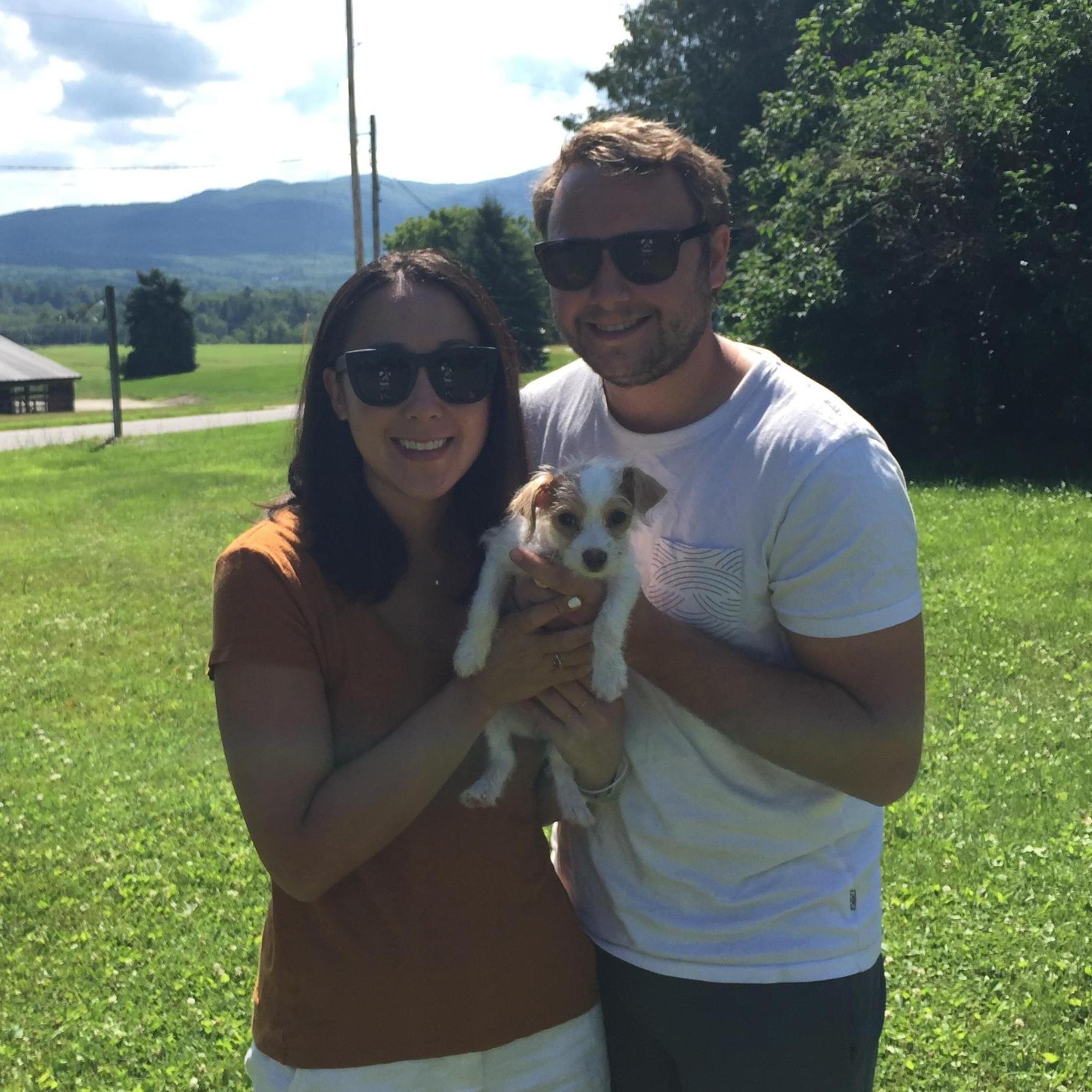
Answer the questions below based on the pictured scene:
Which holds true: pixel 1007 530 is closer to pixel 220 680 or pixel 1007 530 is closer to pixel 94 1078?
pixel 94 1078

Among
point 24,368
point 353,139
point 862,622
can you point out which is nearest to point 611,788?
point 862,622

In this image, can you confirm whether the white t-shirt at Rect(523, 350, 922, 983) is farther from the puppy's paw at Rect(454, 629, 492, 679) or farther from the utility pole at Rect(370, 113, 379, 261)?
the utility pole at Rect(370, 113, 379, 261)

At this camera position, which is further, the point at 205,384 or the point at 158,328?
the point at 158,328

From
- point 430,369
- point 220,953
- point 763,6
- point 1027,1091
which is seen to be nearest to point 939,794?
point 1027,1091

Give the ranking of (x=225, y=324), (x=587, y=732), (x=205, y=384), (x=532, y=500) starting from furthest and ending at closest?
(x=225, y=324)
(x=205, y=384)
(x=532, y=500)
(x=587, y=732)

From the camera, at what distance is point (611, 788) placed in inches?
98.3

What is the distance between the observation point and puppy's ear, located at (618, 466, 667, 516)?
2.53 meters

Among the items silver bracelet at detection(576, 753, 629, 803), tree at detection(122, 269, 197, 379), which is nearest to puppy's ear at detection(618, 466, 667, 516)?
silver bracelet at detection(576, 753, 629, 803)

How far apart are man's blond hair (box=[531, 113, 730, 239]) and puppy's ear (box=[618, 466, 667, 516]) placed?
0.69m

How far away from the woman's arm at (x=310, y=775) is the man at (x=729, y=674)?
1.88 ft

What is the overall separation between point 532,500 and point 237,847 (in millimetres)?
4736

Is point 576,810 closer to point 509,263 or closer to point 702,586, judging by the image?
point 702,586

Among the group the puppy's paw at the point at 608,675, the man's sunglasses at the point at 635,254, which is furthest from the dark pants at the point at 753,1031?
the man's sunglasses at the point at 635,254

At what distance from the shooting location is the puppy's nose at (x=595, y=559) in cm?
272
